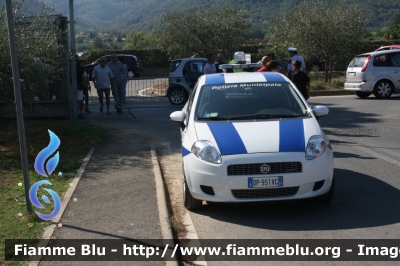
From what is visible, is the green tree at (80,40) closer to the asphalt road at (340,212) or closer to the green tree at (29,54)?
the green tree at (29,54)

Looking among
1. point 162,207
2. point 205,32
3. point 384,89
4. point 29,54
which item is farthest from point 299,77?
point 205,32

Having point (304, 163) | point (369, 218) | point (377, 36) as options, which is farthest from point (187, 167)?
point (377, 36)

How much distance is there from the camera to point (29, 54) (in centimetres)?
1104

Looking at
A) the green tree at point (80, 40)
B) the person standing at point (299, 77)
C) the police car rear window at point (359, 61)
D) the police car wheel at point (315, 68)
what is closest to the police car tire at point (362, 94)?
the police car rear window at point (359, 61)

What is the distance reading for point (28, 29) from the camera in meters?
11.5

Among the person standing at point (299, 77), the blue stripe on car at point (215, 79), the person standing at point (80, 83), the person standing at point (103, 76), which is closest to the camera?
the blue stripe on car at point (215, 79)

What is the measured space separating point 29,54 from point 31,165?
2434 millimetres

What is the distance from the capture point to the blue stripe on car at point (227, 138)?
6.86 meters

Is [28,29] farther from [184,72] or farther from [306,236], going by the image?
[184,72]

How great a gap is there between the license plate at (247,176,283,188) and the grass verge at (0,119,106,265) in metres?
2.33

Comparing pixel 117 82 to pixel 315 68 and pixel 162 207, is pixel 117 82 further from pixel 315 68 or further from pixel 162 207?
pixel 315 68

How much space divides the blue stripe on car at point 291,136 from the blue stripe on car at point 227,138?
48 centimetres

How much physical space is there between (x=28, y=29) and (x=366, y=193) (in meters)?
7.20

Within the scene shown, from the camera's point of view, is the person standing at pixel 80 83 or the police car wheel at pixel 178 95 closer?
the person standing at pixel 80 83
